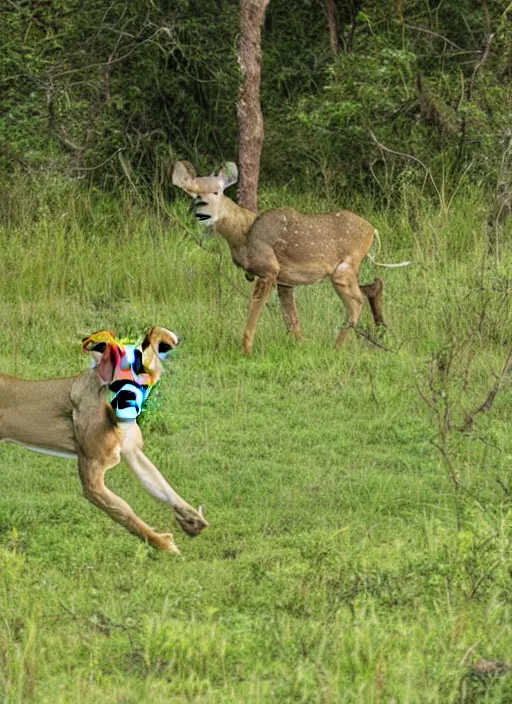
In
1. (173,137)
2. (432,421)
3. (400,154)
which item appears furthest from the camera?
(173,137)

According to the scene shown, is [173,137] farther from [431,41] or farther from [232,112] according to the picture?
[431,41]

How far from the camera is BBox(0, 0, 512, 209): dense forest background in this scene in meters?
13.8

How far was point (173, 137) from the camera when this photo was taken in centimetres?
1471

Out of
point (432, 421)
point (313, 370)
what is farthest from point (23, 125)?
point (432, 421)

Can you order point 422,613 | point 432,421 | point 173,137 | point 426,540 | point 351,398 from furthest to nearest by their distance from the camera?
1. point 173,137
2. point 351,398
3. point 432,421
4. point 426,540
5. point 422,613

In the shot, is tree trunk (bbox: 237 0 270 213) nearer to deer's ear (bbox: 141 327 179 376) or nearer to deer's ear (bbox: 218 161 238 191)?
deer's ear (bbox: 218 161 238 191)

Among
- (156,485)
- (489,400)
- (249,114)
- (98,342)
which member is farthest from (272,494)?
(249,114)

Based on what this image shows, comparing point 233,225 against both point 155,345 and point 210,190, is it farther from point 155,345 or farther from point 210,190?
point 155,345

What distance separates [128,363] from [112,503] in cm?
58

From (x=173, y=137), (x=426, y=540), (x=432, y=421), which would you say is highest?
(x=426, y=540)

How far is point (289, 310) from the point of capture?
1016 cm

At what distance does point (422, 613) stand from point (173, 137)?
982 cm

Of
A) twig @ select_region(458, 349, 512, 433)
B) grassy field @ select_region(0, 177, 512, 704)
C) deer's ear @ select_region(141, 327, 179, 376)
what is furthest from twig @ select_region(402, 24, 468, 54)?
deer's ear @ select_region(141, 327, 179, 376)

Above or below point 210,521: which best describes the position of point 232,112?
below
